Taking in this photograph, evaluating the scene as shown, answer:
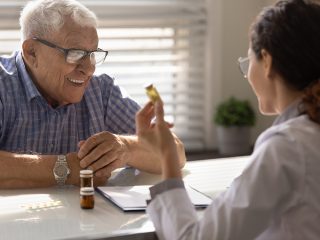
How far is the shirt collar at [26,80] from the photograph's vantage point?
7.03 ft

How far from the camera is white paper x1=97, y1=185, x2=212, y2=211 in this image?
5.24ft

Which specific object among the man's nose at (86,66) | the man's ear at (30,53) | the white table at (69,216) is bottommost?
the white table at (69,216)

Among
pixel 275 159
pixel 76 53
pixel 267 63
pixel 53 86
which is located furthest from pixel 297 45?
pixel 53 86

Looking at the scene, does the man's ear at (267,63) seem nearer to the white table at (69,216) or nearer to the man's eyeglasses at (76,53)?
the white table at (69,216)

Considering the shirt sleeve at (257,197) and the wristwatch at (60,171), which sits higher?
the shirt sleeve at (257,197)

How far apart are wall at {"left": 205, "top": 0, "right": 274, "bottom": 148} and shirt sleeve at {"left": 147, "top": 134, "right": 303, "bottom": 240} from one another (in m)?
3.19

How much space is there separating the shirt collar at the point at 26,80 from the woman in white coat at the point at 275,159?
925mm

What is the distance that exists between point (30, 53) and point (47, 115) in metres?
0.24

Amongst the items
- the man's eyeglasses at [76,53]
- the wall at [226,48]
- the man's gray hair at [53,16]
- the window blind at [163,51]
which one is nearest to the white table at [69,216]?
the man's eyeglasses at [76,53]

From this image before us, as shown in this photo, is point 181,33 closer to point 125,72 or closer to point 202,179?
point 125,72

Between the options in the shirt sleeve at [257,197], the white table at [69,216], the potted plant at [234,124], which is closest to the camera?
the shirt sleeve at [257,197]

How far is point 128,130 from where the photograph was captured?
240 cm

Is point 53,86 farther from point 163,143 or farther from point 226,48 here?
point 226,48

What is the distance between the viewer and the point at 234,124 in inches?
169
